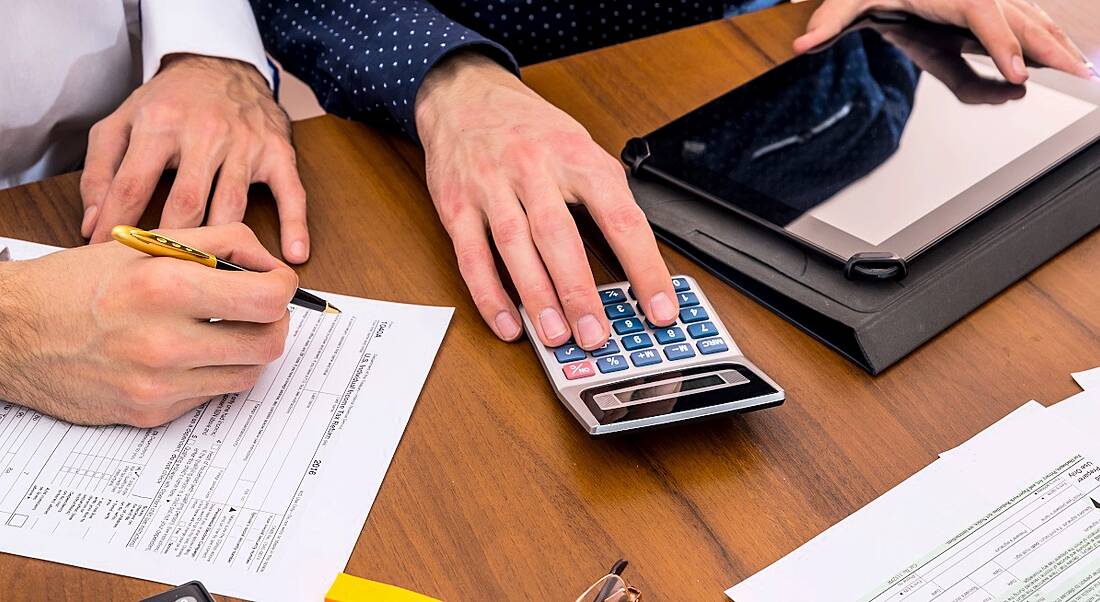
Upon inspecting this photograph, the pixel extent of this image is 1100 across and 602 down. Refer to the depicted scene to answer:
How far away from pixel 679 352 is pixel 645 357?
0.02 m

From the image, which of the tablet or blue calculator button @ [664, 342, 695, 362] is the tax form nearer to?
blue calculator button @ [664, 342, 695, 362]

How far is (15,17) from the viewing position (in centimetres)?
88

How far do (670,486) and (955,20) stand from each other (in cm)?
63

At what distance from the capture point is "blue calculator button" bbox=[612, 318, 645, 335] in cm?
68

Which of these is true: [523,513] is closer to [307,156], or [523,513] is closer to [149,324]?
[149,324]

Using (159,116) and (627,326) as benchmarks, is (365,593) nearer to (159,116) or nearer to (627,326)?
(627,326)

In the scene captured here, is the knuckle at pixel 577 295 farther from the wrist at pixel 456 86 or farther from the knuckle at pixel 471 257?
the wrist at pixel 456 86

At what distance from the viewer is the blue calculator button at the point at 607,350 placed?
0.66 meters

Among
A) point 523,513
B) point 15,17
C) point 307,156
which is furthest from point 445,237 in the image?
point 15,17

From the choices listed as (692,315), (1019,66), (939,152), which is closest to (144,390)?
(692,315)

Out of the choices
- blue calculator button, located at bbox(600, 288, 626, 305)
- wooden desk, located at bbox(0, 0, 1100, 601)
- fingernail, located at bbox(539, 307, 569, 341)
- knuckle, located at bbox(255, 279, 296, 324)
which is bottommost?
wooden desk, located at bbox(0, 0, 1100, 601)

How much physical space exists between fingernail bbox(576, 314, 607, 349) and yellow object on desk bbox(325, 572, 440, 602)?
205 mm

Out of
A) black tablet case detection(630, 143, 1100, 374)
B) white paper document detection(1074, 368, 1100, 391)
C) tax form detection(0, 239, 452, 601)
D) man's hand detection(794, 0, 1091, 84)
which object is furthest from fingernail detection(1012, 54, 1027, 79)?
tax form detection(0, 239, 452, 601)

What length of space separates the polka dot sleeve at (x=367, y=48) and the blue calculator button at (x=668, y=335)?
313mm
